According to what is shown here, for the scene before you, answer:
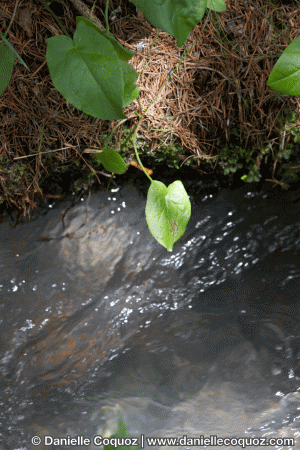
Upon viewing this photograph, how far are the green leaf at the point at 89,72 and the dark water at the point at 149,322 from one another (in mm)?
632

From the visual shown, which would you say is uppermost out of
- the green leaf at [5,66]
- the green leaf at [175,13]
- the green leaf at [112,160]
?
the green leaf at [5,66]

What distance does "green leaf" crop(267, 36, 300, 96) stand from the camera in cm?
93

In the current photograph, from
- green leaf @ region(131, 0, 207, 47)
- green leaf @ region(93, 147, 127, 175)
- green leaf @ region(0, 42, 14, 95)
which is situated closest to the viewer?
green leaf @ region(131, 0, 207, 47)

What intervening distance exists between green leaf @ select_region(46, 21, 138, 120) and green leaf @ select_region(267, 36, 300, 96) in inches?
17.9

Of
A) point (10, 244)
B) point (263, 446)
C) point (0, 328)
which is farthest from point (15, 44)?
point (263, 446)

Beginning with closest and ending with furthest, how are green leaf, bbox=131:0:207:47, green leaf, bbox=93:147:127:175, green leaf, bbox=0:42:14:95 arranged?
green leaf, bbox=131:0:207:47, green leaf, bbox=0:42:14:95, green leaf, bbox=93:147:127:175

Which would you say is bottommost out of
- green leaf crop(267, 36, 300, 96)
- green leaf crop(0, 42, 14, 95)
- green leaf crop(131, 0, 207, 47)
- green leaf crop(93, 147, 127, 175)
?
green leaf crop(93, 147, 127, 175)

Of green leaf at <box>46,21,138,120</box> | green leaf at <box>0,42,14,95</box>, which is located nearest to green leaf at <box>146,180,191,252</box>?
green leaf at <box>46,21,138,120</box>

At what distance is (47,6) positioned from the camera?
1.16 m

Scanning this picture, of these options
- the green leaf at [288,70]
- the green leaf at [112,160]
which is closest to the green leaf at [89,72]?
the green leaf at [112,160]

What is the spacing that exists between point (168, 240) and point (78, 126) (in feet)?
2.15

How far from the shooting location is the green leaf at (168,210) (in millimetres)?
1098

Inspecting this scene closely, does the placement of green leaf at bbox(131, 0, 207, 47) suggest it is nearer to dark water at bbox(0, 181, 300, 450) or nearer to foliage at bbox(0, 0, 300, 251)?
foliage at bbox(0, 0, 300, 251)

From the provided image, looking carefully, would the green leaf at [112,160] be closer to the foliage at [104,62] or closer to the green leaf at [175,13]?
the foliage at [104,62]
